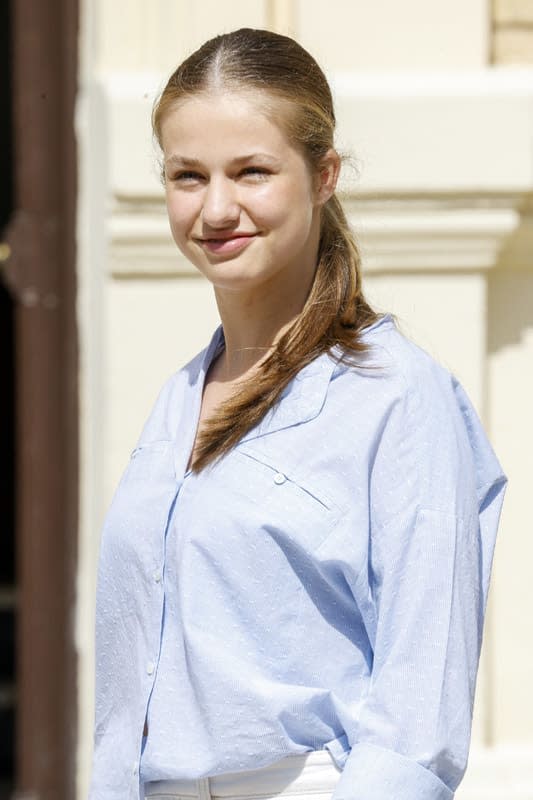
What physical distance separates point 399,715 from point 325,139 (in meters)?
0.62

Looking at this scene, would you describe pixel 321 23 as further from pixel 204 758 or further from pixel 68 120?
pixel 204 758

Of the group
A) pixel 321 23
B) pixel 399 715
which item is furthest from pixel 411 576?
pixel 321 23

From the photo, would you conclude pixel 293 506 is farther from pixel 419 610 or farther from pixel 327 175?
pixel 327 175

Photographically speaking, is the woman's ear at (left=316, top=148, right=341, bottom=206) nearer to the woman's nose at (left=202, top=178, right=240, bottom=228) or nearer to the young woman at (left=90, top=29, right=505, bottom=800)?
the young woman at (left=90, top=29, right=505, bottom=800)

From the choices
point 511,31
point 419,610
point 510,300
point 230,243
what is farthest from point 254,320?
point 511,31

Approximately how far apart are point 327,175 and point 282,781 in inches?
25.9

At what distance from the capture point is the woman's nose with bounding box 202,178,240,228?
1479mm

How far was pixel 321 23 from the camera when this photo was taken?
9.07 feet

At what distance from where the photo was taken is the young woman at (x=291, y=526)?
1396 millimetres

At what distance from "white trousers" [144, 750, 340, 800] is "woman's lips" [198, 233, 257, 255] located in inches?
21.3

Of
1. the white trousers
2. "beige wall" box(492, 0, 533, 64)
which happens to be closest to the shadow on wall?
"beige wall" box(492, 0, 533, 64)

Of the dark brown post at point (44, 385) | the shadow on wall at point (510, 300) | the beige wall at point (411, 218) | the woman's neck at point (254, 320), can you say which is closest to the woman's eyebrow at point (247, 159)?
the woman's neck at point (254, 320)

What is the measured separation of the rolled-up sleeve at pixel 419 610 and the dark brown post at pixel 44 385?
1.96 m

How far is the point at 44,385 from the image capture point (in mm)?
3361
